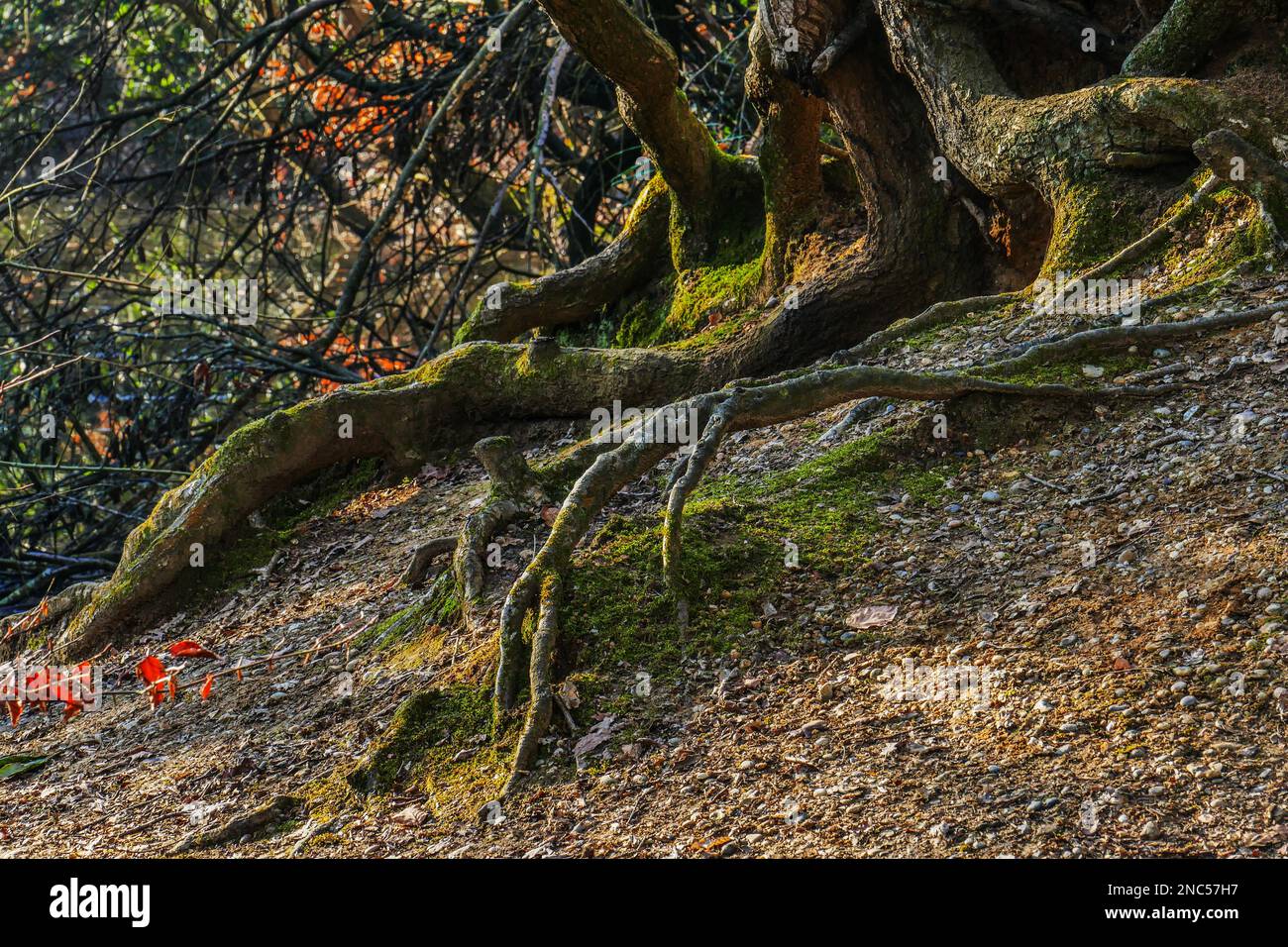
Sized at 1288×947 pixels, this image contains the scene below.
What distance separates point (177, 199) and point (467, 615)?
10436 mm

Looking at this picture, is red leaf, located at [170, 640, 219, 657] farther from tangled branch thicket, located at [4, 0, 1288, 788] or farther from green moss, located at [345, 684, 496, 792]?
green moss, located at [345, 684, 496, 792]

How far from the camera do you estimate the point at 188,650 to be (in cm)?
513

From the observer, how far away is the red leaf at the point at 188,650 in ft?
16.7

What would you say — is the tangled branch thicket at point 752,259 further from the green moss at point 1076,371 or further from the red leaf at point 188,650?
the red leaf at point 188,650

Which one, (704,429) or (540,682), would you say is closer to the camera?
(540,682)

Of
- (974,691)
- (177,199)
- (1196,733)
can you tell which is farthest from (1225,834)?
(177,199)

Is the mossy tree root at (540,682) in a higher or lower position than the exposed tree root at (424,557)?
lower

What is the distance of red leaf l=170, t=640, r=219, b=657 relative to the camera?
5.09m

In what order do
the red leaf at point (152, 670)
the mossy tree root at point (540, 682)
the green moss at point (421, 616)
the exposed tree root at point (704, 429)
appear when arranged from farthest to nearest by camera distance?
1. the red leaf at point (152, 670)
2. the green moss at point (421, 616)
3. the exposed tree root at point (704, 429)
4. the mossy tree root at point (540, 682)

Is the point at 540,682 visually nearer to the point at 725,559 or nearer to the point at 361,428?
the point at 725,559

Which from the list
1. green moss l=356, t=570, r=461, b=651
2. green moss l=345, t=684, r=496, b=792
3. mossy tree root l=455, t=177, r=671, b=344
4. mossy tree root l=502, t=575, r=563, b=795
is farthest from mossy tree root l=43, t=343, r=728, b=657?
green moss l=345, t=684, r=496, b=792

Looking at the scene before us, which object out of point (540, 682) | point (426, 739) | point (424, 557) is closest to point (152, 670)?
point (424, 557)

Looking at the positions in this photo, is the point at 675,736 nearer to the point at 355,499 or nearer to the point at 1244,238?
the point at 1244,238

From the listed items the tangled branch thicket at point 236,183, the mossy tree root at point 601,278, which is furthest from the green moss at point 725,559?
the tangled branch thicket at point 236,183
